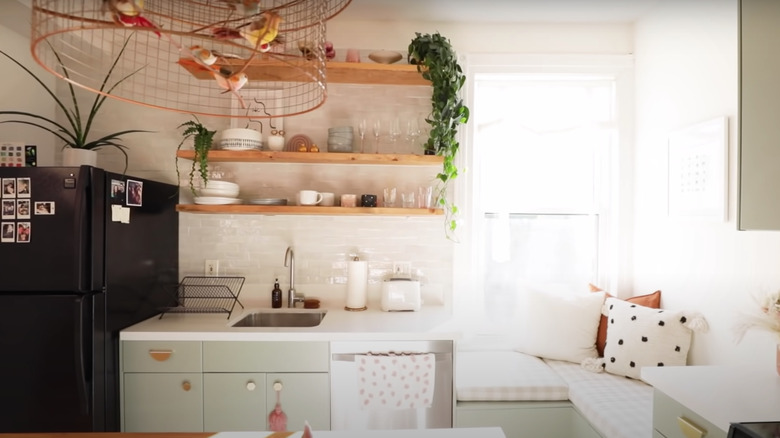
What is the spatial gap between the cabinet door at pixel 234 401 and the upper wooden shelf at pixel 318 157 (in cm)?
121

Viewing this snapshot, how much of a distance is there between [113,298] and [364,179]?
154cm

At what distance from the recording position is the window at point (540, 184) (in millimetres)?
3031

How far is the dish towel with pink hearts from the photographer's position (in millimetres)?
2254

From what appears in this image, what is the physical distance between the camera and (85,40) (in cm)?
275

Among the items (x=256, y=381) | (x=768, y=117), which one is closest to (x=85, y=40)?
(x=256, y=381)

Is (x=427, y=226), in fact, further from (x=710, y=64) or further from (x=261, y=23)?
(x=261, y=23)

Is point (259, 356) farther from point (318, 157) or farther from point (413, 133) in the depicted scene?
point (413, 133)

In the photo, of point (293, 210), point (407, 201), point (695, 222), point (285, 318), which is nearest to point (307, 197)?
point (293, 210)

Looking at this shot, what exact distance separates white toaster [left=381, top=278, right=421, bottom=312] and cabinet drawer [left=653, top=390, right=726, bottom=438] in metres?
1.37

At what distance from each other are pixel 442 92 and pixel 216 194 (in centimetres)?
146

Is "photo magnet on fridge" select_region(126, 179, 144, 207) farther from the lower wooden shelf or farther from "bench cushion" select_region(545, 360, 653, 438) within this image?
"bench cushion" select_region(545, 360, 653, 438)

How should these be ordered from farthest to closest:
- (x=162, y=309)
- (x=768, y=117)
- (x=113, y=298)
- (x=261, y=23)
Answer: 1. (x=162, y=309)
2. (x=113, y=298)
3. (x=768, y=117)
4. (x=261, y=23)

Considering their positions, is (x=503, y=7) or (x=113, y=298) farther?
(x=503, y=7)

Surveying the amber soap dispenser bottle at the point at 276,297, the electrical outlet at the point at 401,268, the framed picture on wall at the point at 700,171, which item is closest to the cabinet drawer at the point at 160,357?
the amber soap dispenser bottle at the point at 276,297
